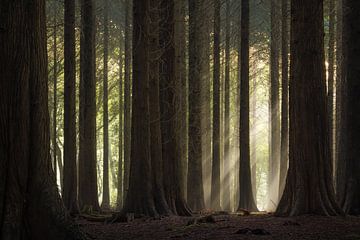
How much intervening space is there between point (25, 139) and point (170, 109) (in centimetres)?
774

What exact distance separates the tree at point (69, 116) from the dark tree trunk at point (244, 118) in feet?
19.5

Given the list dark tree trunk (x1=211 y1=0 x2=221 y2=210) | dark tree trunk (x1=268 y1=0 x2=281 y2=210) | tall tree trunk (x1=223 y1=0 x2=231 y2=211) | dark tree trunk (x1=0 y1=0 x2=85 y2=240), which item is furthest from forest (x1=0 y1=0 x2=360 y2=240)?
tall tree trunk (x1=223 y1=0 x2=231 y2=211)

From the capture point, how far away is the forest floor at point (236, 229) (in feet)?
28.8

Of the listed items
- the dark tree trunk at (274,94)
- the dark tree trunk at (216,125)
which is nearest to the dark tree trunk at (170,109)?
the dark tree trunk at (216,125)

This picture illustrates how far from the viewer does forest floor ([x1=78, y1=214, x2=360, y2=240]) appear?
8.79 m

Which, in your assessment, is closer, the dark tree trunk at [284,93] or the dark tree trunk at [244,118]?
the dark tree trunk at [244,118]

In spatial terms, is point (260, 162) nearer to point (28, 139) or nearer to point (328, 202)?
point (328, 202)

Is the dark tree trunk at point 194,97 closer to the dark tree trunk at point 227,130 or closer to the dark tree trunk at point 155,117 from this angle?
the dark tree trunk at point 155,117

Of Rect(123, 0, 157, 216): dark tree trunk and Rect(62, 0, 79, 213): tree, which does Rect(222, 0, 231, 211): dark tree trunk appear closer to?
Rect(62, 0, 79, 213): tree

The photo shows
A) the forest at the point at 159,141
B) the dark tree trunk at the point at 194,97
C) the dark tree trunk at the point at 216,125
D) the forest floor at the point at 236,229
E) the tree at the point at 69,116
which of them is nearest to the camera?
the forest at the point at 159,141

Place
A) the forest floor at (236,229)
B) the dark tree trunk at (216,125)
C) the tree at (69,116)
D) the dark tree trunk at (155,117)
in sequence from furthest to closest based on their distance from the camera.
→ the dark tree trunk at (216,125) → the tree at (69,116) → the dark tree trunk at (155,117) → the forest floor at (236,229)

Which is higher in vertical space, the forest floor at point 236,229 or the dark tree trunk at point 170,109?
the dark tree trunk at point 170,109

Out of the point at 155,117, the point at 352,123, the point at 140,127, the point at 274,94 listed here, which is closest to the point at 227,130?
the point at 274,94

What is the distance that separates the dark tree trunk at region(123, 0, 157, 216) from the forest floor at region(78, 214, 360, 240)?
96cm
